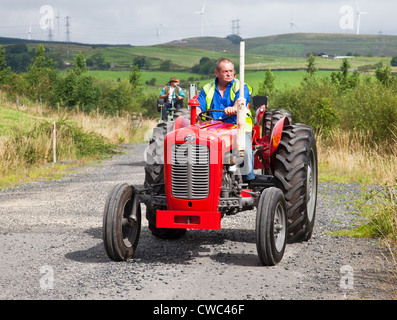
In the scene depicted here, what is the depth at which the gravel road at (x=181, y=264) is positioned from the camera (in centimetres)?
575

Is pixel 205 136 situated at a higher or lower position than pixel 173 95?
lower

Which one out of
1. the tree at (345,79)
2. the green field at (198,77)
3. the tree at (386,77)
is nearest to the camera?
the tree at (386,77)

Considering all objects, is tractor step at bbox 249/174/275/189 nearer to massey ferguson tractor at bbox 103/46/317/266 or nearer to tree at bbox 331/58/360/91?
massey ferguson tractor at bbox 103/46/317/266

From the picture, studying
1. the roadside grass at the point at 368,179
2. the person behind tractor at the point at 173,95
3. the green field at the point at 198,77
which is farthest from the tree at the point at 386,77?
the green field at the point at 198,77

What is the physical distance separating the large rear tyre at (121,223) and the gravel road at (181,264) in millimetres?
162

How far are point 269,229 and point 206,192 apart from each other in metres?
0.79

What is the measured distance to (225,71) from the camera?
761 centimetres

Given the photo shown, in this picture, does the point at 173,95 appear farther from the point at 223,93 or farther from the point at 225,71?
the point at 225,71

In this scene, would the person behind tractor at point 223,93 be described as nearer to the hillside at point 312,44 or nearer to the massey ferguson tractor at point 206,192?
the massey ferguson tractor at point 206,192

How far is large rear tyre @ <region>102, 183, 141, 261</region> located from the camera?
22.0 feet

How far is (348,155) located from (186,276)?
10.7 metres
